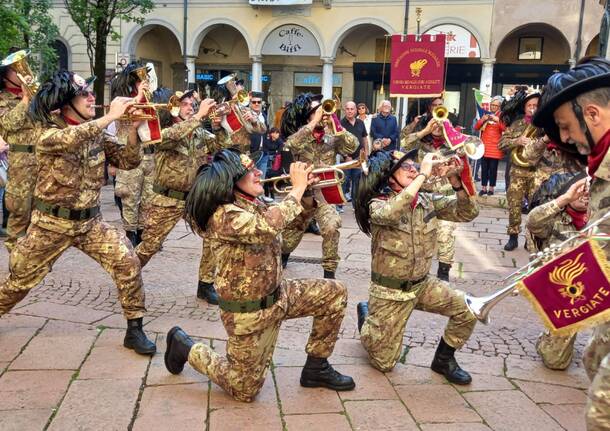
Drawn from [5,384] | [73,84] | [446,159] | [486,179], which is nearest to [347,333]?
[446,159]

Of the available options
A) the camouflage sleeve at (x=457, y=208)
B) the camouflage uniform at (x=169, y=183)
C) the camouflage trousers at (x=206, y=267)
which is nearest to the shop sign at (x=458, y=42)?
the camouflage uniform at (x=169, y=183)

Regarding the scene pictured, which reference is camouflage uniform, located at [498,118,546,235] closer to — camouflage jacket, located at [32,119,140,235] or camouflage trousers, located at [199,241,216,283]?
camouflage trousers, located at [199,241,216,283]

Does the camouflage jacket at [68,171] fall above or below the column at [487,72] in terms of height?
below

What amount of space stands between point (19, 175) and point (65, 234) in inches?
110

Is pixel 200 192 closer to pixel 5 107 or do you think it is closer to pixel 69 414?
pixel 69 414

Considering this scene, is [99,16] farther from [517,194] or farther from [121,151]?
[517,194]

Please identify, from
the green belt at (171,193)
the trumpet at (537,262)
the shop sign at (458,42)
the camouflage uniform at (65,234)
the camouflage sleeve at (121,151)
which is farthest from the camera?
the shop sign at (458,42)

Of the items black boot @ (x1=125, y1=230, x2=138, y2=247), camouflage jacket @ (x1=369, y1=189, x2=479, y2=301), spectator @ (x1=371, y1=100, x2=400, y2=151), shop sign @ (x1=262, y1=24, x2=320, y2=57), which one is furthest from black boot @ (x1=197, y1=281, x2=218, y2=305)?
shop sign @ (x1=262, y1=24, x2=320, y2=57)

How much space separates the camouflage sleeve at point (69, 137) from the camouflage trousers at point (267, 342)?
161cm

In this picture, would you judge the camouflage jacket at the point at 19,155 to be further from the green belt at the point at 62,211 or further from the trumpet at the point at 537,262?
the trumpet at the point at 537,262

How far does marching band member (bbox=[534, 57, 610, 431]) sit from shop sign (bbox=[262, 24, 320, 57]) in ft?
66.1

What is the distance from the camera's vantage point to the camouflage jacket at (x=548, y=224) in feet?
13.8

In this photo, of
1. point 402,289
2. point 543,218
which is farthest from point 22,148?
point 543,218

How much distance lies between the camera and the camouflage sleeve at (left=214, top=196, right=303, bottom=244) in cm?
347
